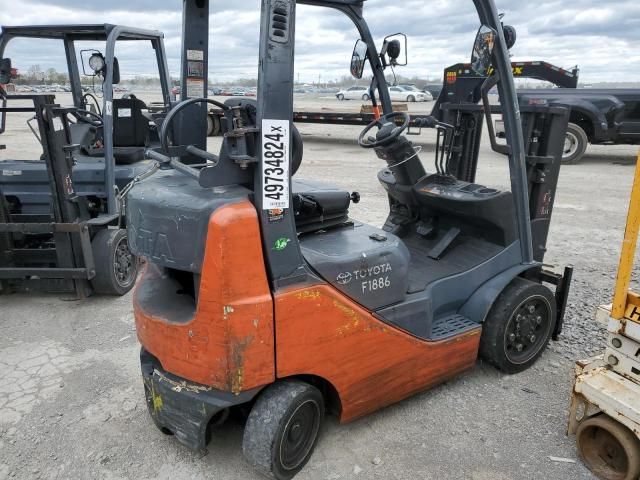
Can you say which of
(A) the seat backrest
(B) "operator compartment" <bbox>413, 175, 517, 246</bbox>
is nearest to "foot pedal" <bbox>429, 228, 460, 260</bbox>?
(B) "operator compartment" <bbox>413, 175, 517, 246</bbox>

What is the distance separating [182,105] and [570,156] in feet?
40.2

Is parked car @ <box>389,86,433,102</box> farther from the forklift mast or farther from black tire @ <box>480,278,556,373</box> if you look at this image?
the forklift mast

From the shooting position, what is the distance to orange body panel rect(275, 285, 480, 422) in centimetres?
246

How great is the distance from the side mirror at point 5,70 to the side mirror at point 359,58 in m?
4.29

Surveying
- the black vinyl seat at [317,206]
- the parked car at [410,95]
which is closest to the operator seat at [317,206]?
the black vinyl seat at [317,206]

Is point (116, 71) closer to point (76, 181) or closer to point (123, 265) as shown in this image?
point (76, 181)

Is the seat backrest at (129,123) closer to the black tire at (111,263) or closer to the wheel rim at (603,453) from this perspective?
the black tire at (111,263)

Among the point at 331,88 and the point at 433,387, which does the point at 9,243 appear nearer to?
the point at 433,387

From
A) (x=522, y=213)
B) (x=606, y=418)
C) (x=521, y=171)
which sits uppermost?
(x=521, y=171)

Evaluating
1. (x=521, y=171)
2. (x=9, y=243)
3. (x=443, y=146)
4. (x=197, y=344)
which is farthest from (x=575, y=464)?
(x=9, y=243)

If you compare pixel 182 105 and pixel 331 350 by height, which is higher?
pixel 182 105

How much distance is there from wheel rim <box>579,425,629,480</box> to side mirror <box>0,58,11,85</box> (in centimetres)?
646

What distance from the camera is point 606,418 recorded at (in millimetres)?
2658

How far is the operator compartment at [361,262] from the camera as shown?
2604 millimetres
